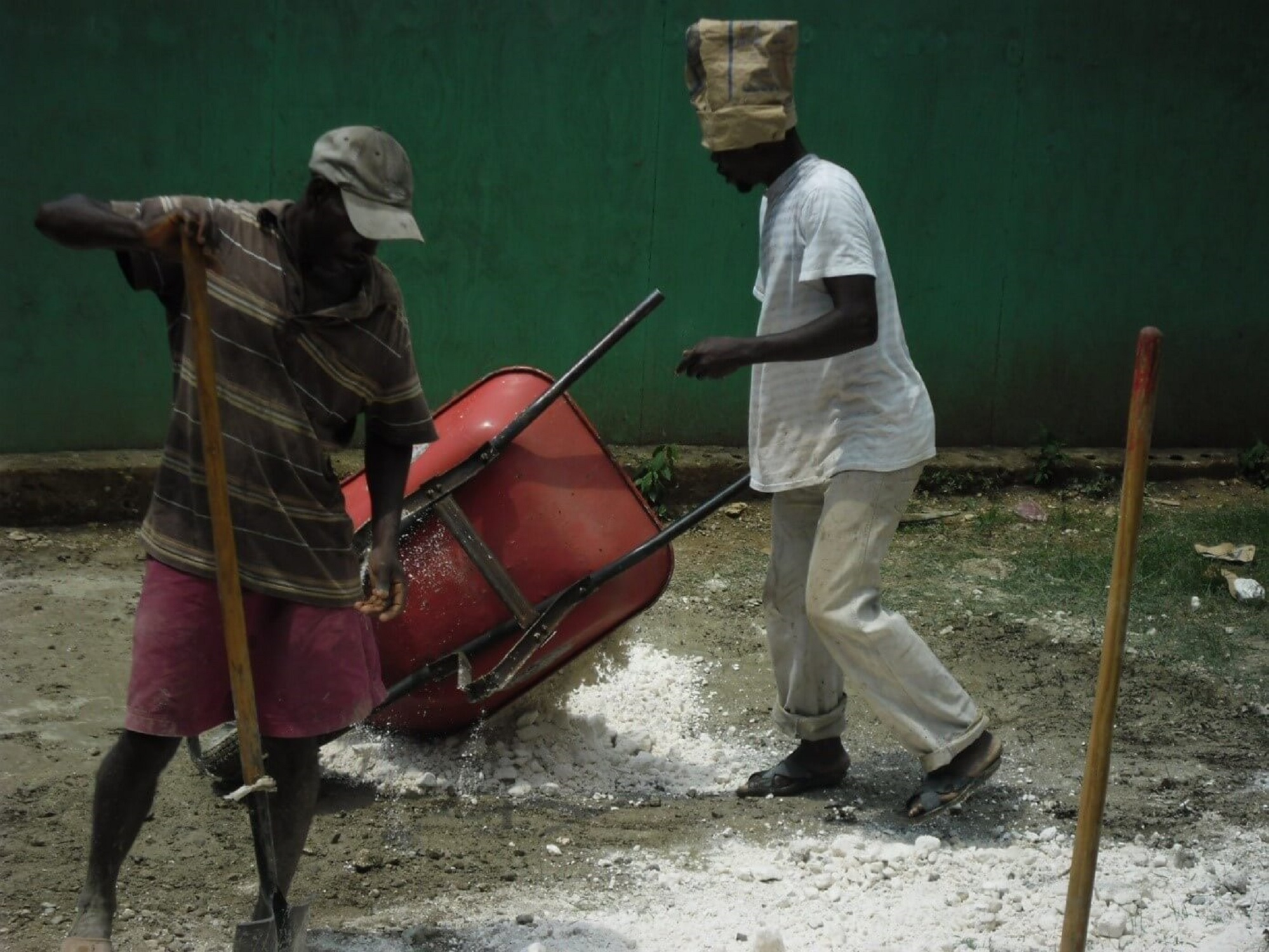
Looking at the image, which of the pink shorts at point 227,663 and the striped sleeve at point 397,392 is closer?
the pink shorts at point 227,663

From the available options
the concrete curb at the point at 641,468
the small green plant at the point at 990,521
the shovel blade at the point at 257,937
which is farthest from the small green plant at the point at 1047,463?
the shovel blade at the point at 257,937

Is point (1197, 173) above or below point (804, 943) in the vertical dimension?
above

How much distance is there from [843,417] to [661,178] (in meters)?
3.06

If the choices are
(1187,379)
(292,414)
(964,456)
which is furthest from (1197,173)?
(292,414)

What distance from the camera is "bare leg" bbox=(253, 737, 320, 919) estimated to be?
9.73 ft

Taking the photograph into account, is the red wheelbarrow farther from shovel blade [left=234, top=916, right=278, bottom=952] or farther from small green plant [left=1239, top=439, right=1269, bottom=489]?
small green plant [left=1239, top=439, right=1269, bottom=489]

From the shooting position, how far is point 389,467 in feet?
10.5

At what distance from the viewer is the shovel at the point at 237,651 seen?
2590 millimetres

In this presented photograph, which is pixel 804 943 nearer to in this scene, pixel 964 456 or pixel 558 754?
pixel 558 754

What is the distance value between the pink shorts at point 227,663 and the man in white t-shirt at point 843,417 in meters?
1.14

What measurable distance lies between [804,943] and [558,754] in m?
1.18

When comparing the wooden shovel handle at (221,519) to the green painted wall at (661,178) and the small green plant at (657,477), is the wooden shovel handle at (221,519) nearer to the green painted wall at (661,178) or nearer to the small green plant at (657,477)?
the green painted wall at (661,178)

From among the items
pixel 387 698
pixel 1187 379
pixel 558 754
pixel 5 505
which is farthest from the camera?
pixel 1187 379

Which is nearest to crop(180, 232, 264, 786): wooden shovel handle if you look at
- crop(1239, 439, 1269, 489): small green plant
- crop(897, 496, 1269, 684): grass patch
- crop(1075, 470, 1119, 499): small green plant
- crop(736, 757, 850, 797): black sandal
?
crop(736, 757, 850, 797): black sandal
